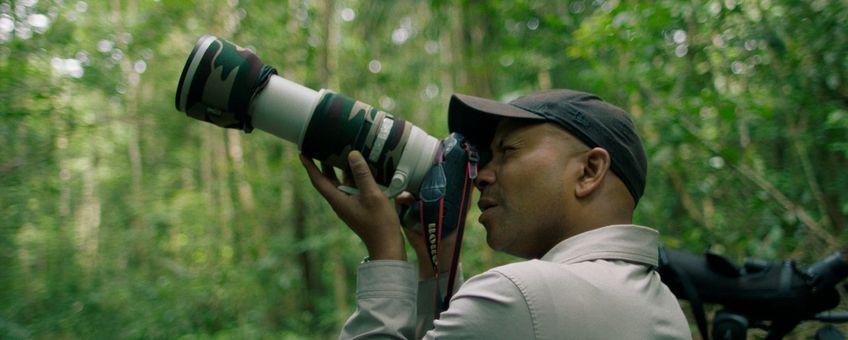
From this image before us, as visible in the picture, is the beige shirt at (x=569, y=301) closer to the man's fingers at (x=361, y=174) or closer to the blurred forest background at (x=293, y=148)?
the man's fingers at (x=361, y=174)

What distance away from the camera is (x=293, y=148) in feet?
19.5

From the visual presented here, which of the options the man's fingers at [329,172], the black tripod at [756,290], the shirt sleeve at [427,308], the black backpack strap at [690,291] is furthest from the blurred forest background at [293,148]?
the shirt sleeve at [427,308]

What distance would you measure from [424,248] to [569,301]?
59 centimetres

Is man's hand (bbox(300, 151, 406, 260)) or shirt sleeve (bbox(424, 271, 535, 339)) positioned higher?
shirt sleeve (bbox(424, 271, 535, 339))

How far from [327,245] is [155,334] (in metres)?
2.05

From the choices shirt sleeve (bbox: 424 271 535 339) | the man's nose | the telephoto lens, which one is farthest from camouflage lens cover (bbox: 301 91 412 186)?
shirt sleeve (bbox: 424 271 535 339)

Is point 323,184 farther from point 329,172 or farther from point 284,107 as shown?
point 284,107

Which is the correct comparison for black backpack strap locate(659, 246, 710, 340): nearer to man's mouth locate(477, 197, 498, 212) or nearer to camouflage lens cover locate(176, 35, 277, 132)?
man's mouth locate(477, 197, 498, 212)

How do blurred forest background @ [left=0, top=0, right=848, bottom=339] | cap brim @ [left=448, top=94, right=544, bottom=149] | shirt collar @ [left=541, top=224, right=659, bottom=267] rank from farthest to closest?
blurred forest background @ [left=0, top=0, right=848, bottom=339] < cap brim @ [left=448, top=94, right=544, bottom=149] < shirt collar @ [left=541, top=224, right=659, bottom=267]

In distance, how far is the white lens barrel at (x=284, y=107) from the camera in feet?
5.32

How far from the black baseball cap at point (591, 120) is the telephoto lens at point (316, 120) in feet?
0.88

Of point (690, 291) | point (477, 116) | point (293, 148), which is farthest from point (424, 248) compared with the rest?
point (293, 148)

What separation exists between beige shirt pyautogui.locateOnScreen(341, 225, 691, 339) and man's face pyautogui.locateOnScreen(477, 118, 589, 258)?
0.06m

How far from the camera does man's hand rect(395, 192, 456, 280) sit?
1.57 metres
